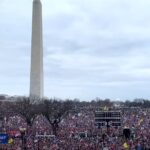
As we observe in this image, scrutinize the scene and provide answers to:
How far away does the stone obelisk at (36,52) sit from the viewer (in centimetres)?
9212

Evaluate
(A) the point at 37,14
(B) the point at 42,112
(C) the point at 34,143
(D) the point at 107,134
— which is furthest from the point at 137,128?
(A) the point at 37,14

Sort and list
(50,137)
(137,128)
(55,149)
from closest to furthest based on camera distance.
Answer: (55,149), (50,137), (137,128)

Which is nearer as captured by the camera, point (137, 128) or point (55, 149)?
point (55, 149)

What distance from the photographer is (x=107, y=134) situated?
3766 cm

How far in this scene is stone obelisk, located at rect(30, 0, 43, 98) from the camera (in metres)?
92.1

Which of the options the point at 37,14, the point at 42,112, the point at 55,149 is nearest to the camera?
the point at 55,149

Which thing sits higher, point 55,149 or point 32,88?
point 32,88

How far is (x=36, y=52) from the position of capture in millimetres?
93625

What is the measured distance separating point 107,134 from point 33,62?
191ft

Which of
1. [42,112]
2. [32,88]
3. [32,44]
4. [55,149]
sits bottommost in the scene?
[55,149]

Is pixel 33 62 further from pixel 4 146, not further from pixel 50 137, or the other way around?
pixel 4 146

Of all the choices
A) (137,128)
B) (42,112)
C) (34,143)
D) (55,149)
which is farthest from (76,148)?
(42,112)

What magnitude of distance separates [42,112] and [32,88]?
31.9 m

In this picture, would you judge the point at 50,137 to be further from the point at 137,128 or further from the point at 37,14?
the point at 37,14
